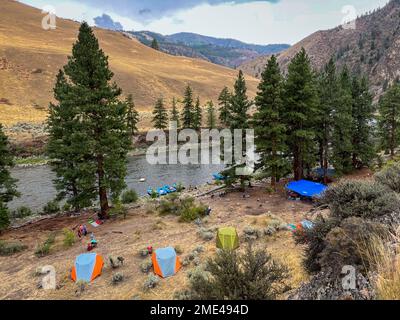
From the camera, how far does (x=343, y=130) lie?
105ft

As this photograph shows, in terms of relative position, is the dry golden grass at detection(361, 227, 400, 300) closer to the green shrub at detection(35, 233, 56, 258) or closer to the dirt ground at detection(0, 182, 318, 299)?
the dirt ground at detection(0, 182, 318, 299)

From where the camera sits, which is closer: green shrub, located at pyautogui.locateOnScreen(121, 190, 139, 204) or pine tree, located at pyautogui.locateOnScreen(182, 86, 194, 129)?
green shrub, located at pyautogui.locateOnScreen(121, 190, 139, 204)

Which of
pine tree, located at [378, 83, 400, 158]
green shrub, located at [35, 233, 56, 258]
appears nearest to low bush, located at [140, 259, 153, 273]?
green shrub, located at [35, 233, 56, 258]

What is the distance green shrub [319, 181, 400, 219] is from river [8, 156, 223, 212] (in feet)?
103

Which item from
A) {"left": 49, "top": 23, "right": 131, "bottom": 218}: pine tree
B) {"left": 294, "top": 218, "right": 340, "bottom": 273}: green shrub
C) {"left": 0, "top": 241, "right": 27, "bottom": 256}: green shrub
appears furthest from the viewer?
{"left": 49, "top": 23, "right": 131, "bottom": 218}: pine tree

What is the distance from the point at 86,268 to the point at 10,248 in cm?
795

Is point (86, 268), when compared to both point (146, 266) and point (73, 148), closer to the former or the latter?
point (146, 266)

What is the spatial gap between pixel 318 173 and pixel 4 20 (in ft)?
554

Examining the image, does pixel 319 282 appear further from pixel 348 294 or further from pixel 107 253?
pixel 107 253

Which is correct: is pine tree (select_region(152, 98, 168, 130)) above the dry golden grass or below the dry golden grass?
above

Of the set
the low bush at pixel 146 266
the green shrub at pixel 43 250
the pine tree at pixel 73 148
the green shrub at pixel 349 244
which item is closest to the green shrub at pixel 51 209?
the pine tree at pixel 73 148

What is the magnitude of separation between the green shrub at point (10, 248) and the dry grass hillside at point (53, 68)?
62131 mm

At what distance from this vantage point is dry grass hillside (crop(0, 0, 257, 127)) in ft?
294

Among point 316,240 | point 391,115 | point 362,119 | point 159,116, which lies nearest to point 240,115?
point 362,119
